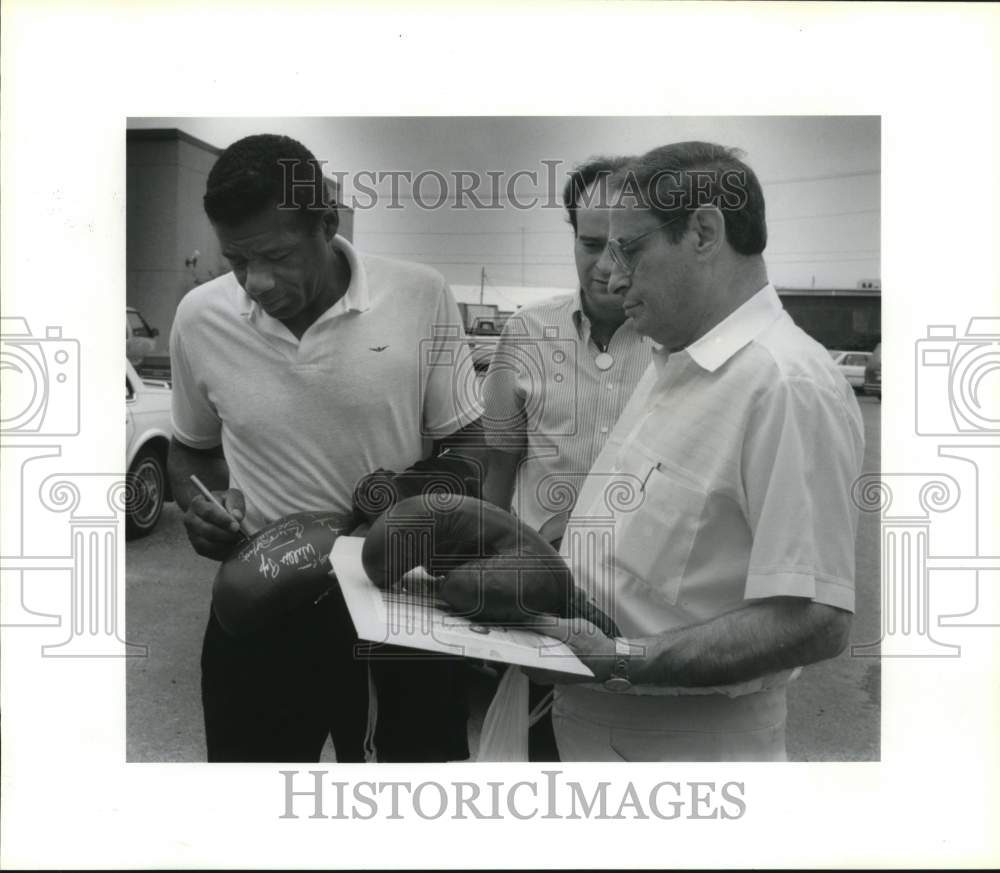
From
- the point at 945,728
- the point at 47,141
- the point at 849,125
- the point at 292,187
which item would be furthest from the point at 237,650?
the point at 849,125

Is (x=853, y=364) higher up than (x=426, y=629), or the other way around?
(x=853, y=364)

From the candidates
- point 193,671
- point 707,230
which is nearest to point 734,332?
point 707,230

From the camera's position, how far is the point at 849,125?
3.11m

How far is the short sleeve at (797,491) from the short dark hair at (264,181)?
4.18 ft

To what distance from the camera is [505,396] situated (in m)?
3.08

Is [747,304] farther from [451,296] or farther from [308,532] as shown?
[308,532]

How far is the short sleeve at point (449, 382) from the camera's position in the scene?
308 cm

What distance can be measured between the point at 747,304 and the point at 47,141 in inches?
74.3

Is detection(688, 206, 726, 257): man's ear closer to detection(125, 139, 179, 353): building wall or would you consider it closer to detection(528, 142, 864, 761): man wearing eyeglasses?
detection(528, 142, 864, 761): man wearing eyeglasses

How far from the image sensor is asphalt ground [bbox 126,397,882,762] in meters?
3.09

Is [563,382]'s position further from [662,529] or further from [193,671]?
[193,671]

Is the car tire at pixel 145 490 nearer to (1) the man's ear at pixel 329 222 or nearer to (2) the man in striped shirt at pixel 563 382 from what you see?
(1) the man's ear at pixel 329 222

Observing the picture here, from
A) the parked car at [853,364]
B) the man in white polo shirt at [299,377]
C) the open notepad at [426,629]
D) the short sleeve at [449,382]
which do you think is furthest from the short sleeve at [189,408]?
the parked car at [853,364]

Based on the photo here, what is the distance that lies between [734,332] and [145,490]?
161cm
